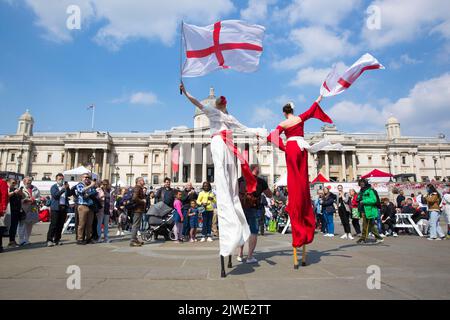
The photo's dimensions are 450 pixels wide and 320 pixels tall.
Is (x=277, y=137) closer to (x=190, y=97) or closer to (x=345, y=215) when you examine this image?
(x=190, y=97)

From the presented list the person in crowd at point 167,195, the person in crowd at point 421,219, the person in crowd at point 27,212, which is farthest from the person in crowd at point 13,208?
the person in crowd at point 421,219

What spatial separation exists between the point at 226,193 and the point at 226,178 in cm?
22

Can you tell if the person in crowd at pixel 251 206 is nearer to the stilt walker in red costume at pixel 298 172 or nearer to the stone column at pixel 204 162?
the stilt walker in red costume at pixel 298 172

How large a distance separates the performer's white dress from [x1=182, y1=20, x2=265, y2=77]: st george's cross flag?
81cm

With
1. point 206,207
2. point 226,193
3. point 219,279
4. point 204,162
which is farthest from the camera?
point 204,162

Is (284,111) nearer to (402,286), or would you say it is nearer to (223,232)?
(223,232)

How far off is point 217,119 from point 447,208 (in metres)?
10.1

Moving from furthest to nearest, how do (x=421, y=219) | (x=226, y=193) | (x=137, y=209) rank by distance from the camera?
(x=421, y=219) → (x=137, y=209) → (x=226, y=193)

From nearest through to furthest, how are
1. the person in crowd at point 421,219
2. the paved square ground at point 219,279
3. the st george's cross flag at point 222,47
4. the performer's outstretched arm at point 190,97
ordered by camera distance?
the paved square ground at point 219,279 < the performer's outstretched arm at point 190,97 < the st george's cross flag at point 222,47 < the person in crowd at point 421,219

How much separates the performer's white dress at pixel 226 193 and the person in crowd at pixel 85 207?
5.04 m

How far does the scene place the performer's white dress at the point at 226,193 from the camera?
379cm

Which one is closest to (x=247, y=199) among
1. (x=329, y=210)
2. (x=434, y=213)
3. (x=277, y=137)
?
(x=277, y=137)

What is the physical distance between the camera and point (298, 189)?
4586 mm

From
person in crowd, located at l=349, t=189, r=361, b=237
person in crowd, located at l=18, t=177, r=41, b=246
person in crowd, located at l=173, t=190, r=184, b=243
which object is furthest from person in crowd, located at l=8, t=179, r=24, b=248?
person in crowd, located at l=349, t=189, r=361, b=237
